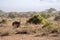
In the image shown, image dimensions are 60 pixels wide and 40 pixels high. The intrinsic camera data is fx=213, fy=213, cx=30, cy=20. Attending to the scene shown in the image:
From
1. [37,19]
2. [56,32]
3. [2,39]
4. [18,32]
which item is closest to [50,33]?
[56,32]

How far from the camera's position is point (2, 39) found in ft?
62.1

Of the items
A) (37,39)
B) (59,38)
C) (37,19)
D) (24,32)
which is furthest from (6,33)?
(37,19)

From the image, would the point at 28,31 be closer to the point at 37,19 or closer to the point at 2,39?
the point at 2,39

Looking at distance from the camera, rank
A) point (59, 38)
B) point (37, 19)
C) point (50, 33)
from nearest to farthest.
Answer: point (59, 38) → point (50, 33) → point (37, 19)

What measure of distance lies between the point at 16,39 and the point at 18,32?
3.91 metres

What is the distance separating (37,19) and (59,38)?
17132 mm

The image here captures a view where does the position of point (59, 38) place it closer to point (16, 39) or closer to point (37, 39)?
point (37, 39)

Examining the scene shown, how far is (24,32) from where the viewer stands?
2242 cm

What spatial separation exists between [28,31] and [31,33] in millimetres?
445

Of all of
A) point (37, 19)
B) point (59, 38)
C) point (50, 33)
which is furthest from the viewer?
point (37, 19)

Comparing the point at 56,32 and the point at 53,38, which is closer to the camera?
the point at 53,38

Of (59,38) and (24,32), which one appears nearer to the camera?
(59,38)

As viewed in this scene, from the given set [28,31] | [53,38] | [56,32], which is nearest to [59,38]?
[53,38]

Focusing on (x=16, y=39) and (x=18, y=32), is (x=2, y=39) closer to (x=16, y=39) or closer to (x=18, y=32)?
(x=16, y=39)
